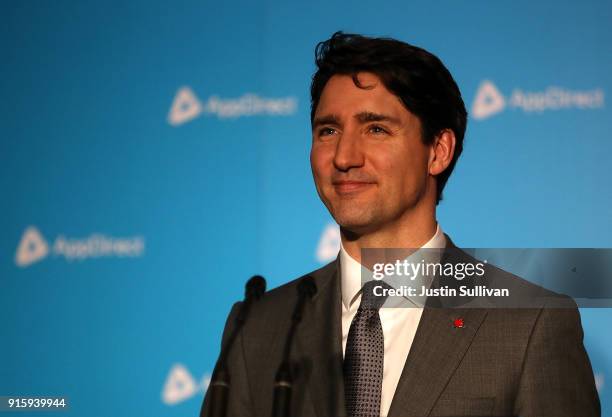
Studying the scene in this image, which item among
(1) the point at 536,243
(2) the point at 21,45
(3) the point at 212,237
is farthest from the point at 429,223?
(2) the point at 21,45

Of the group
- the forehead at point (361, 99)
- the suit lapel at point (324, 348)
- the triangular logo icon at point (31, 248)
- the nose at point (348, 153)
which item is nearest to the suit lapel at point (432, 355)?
the suit lapel at point (324, 348)

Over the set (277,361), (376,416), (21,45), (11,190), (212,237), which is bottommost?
(376,416)

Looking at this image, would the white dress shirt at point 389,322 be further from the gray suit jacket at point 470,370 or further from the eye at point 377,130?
the eye at point 377,130

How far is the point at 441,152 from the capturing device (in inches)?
89.0

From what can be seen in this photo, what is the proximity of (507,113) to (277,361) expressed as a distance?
153 centimetres

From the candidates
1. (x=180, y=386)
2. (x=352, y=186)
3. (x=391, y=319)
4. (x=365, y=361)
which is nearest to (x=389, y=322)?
(x=391, y=319)

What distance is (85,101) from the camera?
3.39m

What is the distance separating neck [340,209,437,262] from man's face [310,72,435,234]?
0.6 inches

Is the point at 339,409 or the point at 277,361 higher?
the point at 277,361

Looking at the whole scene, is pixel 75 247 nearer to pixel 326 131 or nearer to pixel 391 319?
pixel 326 131

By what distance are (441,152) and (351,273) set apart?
0.47 metres

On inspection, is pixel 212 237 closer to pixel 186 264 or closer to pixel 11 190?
pixel 186 264

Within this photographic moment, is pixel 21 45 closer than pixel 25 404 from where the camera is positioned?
No

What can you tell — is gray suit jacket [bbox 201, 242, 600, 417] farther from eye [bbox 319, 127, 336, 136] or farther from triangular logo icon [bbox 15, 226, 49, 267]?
triangular logo icon [bbox 15, 226, 49, 267]
